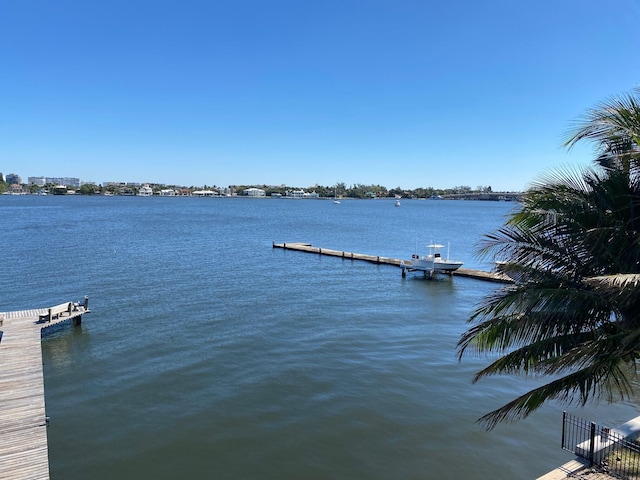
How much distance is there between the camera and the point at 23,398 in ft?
44.3

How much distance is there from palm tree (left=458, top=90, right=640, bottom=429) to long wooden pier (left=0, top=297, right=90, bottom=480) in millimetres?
10543

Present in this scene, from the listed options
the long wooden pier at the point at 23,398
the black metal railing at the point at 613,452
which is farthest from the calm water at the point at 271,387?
the black metal railing at the point at 613,452

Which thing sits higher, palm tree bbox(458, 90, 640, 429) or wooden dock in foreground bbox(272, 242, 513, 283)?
palm tree bbox(458, 90, 640, 429)

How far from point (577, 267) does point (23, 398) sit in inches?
608

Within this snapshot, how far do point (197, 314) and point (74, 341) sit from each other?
6.53m

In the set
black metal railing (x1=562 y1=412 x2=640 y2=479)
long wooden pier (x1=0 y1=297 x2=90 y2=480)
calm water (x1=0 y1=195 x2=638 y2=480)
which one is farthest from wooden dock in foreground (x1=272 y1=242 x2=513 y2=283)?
long wooden pier (x1=0 y1=297 x2=90 y2=480)

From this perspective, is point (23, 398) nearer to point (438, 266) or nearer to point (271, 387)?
point (271, 387)

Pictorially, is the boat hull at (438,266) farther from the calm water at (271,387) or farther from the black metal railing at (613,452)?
the black metal railing at (613,452)

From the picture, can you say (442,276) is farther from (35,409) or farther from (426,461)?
→ (35,409)

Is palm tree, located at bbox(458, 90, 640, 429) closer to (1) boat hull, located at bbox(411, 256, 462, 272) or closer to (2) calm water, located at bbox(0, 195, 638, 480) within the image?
(2) calm water, located at bbox(0, 195, 638, 480)

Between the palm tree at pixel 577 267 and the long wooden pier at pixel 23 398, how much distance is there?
415 inches

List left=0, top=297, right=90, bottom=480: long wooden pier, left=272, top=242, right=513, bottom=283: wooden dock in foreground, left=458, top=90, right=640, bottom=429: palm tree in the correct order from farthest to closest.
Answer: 1. left=272, top=242, right=513, bottom=283: wooden dock in foreground
2. left=0, top=297, right=90, bottom=480: long wooden pier
3. left=458, top=90, right=640, bottom=429: palm tree

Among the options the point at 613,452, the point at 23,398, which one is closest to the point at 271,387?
the point at 23,398

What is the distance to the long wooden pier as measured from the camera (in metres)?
10.3
